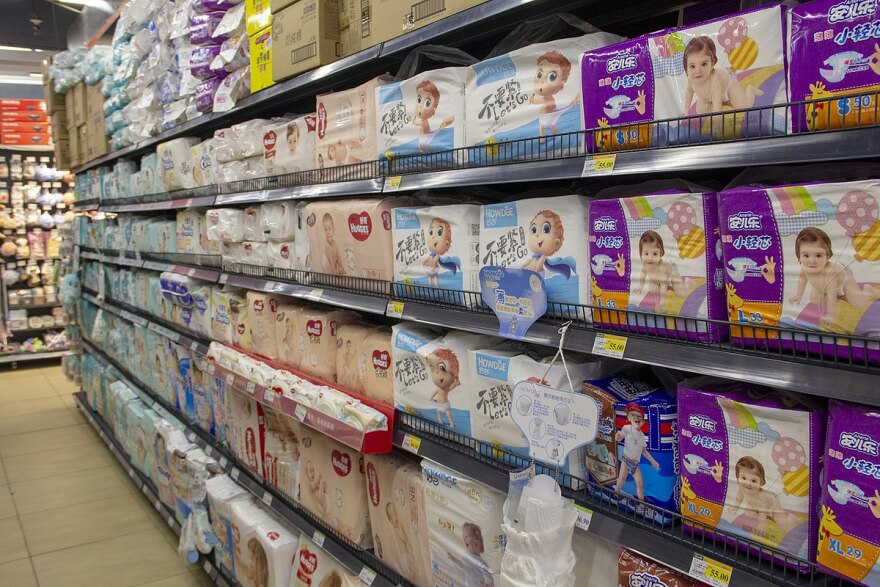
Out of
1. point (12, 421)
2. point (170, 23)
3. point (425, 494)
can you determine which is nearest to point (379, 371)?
point (425, 494)

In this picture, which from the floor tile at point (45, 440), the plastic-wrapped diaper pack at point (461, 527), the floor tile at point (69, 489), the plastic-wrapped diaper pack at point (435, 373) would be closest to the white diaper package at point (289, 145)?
the plastic-wrapped diaper pack at point (435, 373)

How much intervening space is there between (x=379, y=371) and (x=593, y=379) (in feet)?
2.75

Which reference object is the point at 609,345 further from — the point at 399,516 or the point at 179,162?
the point at 179,162

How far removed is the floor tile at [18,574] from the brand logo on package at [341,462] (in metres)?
2.00

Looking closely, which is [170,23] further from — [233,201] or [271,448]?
[271,448]

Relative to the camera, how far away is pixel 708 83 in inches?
46.4

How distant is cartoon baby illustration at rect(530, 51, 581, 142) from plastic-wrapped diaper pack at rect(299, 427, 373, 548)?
132 centimetres

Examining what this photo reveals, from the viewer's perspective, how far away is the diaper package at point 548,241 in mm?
1460

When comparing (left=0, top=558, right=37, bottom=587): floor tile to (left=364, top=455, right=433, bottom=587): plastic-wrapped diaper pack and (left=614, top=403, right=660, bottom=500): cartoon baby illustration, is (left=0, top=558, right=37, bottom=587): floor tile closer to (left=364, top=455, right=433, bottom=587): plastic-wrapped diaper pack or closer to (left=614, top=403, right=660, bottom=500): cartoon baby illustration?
(left=364, top=455, right=433, bottom=587): plastic-wrapped diaper pack

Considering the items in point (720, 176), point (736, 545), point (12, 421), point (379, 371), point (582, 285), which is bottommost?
point (12, 421)

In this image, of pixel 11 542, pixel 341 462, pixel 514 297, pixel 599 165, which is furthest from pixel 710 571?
pixel 11 542

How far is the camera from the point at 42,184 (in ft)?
26.9

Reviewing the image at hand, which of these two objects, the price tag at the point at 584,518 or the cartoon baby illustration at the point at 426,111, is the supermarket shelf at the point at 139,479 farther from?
the cartoon baby illustration at the point at 426,111

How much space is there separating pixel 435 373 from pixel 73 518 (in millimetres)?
3239
